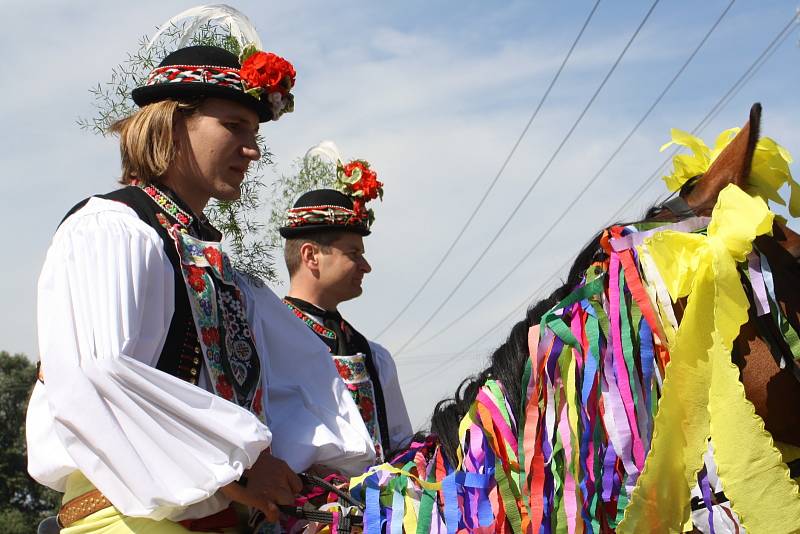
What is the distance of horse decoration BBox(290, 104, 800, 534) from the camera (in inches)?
70.9

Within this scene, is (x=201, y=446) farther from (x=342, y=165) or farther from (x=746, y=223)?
(x=342, y=165)

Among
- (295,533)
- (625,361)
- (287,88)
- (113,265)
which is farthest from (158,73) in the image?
(625,361)

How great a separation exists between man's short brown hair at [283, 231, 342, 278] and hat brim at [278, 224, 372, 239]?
0.02m

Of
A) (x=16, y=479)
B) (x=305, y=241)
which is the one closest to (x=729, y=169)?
(x=305, y=241)

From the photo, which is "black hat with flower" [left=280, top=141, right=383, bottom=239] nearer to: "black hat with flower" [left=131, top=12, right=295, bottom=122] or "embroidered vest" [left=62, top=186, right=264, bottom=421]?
"black hat with flower" [left=131, top=12, right=295, bottom=122]

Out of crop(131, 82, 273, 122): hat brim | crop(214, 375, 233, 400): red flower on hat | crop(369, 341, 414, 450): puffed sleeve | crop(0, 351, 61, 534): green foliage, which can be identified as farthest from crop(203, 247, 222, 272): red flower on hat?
crop(0, 351, 61, 534): green foliage

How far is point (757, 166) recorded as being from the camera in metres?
2.01

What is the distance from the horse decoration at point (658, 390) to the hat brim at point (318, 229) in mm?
3206

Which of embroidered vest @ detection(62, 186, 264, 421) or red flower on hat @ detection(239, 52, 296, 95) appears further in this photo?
red flower on hat @ detection(239, 52, 296, 95)

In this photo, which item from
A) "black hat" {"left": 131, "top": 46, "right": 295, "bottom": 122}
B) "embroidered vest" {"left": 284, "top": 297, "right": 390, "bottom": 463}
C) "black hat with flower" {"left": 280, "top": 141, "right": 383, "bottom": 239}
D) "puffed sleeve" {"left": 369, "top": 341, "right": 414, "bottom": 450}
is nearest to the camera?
"black hat" {"left": 131, "top": 46, "right": 295, "bottom": 122}

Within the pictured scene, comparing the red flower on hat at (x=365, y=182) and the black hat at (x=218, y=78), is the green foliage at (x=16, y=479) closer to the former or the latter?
the red flower on hat at (x=365, y=182)

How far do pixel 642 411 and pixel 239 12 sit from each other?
6.54 feet

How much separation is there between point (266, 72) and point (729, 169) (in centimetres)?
136

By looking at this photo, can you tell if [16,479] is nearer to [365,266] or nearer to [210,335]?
[365,266]
